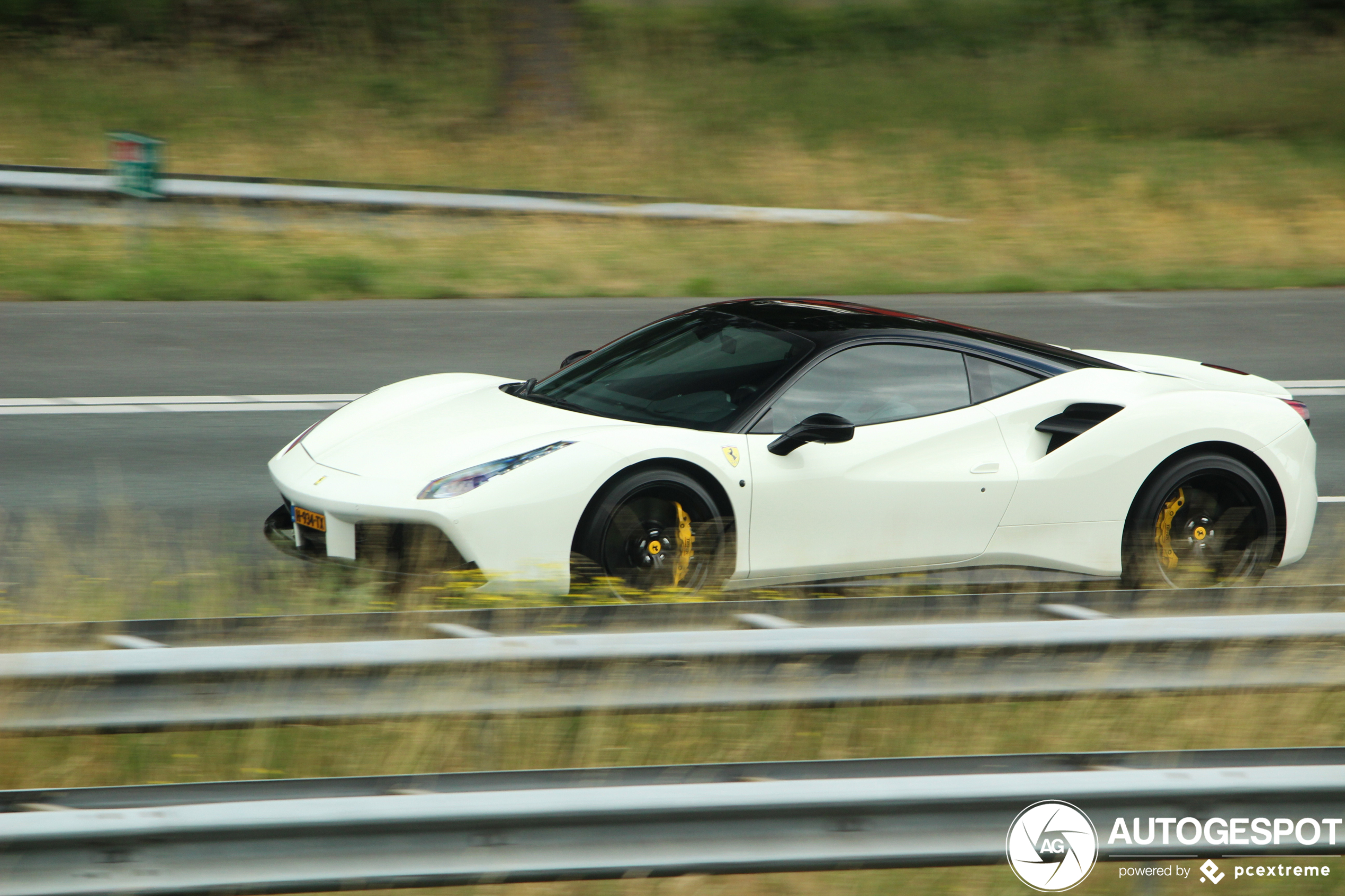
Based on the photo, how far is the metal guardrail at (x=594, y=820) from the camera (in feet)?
9.81

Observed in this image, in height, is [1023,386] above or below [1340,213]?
below

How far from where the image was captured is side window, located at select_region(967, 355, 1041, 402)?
19.7 ft

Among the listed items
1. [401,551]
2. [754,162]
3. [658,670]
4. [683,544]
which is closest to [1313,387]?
[683,544]

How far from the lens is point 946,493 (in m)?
5.71

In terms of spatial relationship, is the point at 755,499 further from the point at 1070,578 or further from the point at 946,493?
the point at 1070,578

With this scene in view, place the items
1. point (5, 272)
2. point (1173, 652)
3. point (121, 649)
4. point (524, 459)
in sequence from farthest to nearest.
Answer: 1. point (5, 272)
2. point (524, 459)
3. point (1173, 652)
4. point (121, 649)

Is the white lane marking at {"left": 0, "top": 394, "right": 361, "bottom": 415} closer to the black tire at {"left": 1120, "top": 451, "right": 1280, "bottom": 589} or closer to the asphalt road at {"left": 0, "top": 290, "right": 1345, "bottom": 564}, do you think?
the asphalt road at {"left": 0, "top": 290, "right": 1345, "bottom": 564}

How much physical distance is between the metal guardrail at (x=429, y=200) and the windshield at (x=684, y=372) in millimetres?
7990

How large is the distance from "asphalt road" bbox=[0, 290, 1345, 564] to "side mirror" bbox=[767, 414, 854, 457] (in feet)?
8.86

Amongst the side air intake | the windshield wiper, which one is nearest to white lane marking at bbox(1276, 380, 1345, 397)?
the side air intake

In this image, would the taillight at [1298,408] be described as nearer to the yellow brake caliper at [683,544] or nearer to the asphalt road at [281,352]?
the asphalt road at [281,352]

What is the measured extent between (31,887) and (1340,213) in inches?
711

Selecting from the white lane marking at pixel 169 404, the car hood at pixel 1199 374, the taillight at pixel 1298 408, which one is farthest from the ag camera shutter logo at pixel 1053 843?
the white lane marking at pixel 169 404

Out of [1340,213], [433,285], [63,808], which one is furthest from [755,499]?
[1340,213]
